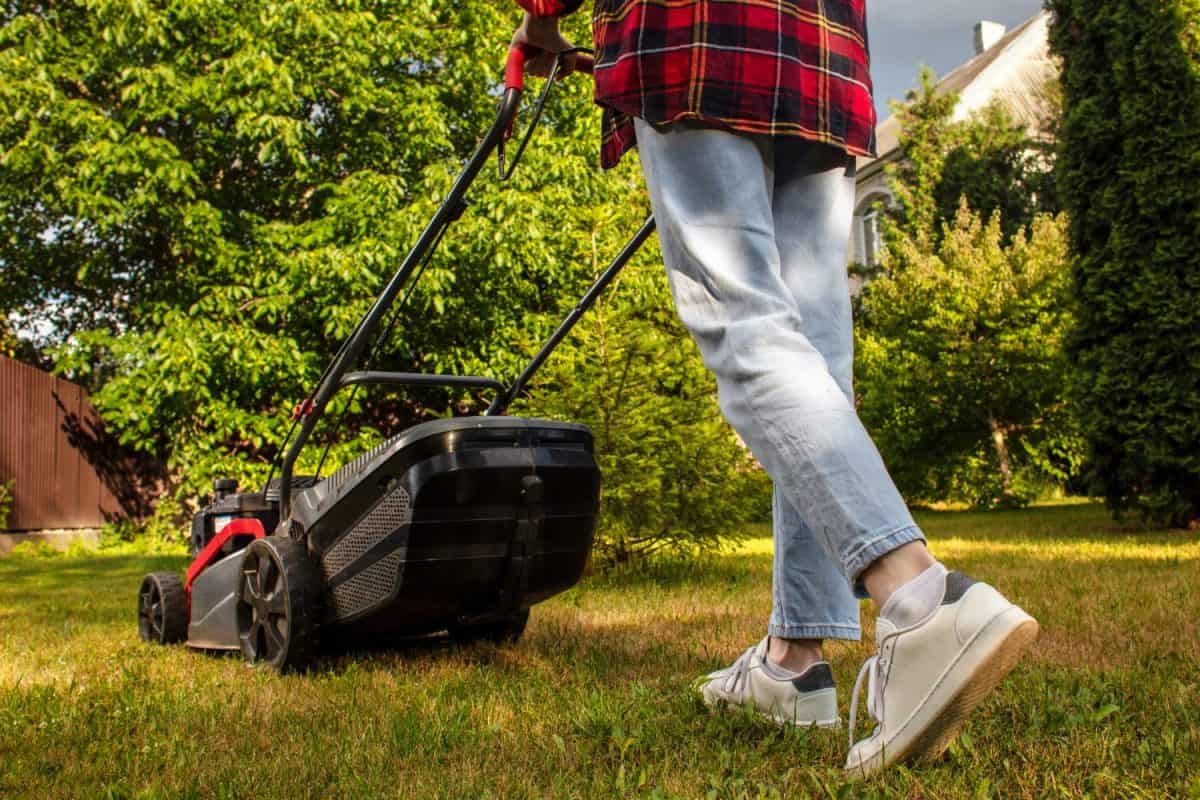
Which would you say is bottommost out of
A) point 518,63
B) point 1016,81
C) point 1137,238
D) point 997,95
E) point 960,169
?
point 518,63

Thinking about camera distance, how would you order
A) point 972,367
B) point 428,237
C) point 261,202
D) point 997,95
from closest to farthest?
point 428,237 < point 261,202 < point 972,367 < point 997,95

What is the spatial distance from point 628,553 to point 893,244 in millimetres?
12162

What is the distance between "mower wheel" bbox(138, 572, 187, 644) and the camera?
359cm

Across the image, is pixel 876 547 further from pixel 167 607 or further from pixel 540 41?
pixel 167 607

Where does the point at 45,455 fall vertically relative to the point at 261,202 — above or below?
below

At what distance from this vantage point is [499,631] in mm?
3281

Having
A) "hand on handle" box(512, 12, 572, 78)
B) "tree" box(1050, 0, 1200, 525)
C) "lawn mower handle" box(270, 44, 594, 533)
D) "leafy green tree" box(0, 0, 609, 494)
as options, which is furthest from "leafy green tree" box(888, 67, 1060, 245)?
"hand on handle" box(512, 12, 572, 78)

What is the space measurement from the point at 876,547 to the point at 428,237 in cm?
151

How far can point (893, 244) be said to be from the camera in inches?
650

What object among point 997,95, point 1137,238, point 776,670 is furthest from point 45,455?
point 997,95

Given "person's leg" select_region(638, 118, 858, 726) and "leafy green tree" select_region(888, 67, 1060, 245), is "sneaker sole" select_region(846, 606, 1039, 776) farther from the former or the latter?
"leafy green tree" select_region(888, 67, 1060, 245)

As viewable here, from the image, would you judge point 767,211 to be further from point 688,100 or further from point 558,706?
point 558,706

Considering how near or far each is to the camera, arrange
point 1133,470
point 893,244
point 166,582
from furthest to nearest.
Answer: point 893,244
point 1133,470
point 166,582

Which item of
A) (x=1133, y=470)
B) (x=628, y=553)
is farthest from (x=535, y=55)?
(x=1133, y=470)
